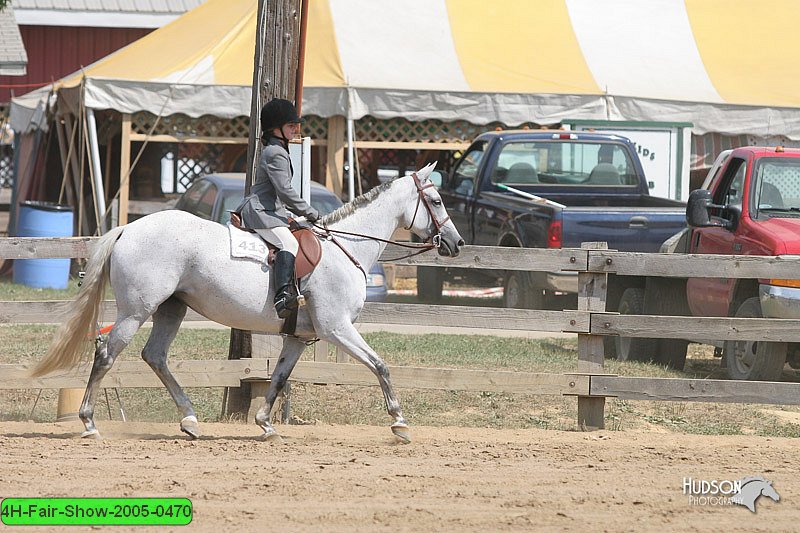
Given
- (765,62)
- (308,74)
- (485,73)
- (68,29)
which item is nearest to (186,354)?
(308,74)

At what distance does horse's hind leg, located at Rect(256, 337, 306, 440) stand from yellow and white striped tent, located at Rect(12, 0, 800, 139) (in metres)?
10.5

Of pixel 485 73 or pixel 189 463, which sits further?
pixel 485 73

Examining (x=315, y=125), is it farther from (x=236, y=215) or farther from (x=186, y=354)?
(x=236, y=215)

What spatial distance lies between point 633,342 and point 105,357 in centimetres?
651

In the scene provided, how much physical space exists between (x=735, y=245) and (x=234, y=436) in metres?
5.21

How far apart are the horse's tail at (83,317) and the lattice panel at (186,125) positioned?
36.2ft

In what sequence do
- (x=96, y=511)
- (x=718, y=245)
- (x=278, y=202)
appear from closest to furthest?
(x=96, y=511) < (x=278, y=202) < (x=718, y=245)

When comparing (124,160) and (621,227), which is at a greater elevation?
(124,160)

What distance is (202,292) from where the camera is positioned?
8094mm

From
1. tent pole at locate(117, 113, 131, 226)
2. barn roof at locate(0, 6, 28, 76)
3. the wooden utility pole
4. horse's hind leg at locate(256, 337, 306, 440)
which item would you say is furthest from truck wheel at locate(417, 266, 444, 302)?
horse's hind leg at locate(256, 337, 306, 440)

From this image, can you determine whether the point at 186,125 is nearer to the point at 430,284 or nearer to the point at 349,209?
the point at 430,284

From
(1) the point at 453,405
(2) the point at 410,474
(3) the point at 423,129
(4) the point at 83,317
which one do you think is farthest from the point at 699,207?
(3) the point at 423,129

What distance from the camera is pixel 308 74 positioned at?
19.0 meters

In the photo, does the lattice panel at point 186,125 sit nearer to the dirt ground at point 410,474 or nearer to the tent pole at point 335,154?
the tent pole at point 335,154
